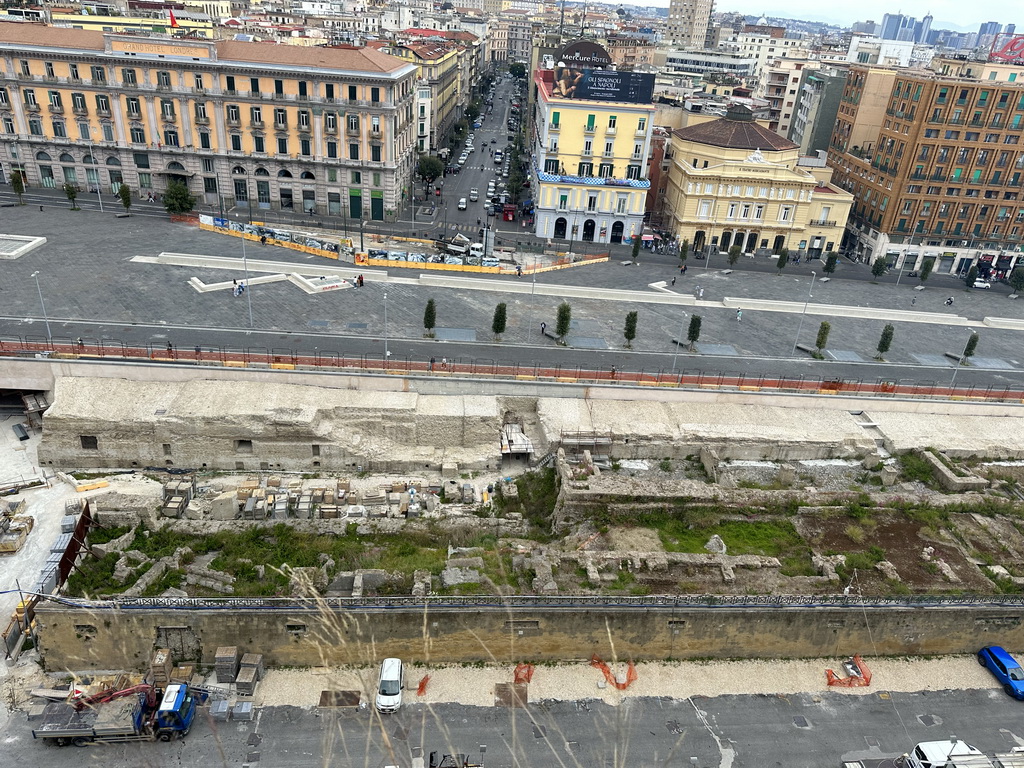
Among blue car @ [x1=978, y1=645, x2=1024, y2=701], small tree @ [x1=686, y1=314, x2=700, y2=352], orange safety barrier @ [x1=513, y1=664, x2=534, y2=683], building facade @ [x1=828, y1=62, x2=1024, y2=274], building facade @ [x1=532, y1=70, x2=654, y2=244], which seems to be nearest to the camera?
orange safety barrier @ [x1=513, y1=664, x2=534, y2=683]

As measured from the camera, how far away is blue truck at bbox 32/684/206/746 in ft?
89.2

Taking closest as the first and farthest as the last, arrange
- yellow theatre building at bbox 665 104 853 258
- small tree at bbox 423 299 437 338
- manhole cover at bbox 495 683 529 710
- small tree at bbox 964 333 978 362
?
manhole cover at bbox 495 683 529 710 < small tree at bbox 423 299 437 338 < small tree at bbox 964 333 978 362 < yellow theatre building at bbox 665 104 853 258

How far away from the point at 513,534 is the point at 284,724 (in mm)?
14222

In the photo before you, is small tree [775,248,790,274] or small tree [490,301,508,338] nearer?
small tree [490,301,508,338]

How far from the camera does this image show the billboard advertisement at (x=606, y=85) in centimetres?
7631

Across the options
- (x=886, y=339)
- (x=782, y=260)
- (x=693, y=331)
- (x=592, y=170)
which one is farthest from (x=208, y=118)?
(x=886, y=339)

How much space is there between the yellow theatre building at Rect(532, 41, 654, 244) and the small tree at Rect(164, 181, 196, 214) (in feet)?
120

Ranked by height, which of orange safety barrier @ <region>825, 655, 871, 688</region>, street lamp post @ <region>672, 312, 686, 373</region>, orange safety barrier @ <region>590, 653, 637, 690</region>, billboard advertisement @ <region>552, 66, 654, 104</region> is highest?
billboard advertisement @ <region>552, 66, 654, 104</region>

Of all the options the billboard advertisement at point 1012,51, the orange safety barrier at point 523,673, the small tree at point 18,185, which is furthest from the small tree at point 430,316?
the billboard advertisement at point 1012,51

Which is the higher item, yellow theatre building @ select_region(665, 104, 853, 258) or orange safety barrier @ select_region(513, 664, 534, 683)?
yellow theatre building @ select_region(665, 104, 853, 258)

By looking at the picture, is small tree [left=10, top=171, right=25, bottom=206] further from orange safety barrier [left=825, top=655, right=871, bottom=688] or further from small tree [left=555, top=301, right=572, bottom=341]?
orange safety barrier [left=825, top=655, right=871, bottom=688]

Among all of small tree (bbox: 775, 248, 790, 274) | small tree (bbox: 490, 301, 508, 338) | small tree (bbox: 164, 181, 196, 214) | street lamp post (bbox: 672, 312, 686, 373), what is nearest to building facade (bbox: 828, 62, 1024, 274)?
small tree (bbox: 775, 248, 790, 274)

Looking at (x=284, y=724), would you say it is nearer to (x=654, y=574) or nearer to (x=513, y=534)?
(x=513, y=534)

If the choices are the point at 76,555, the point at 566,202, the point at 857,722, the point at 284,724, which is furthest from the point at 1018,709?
the point at 566,202
